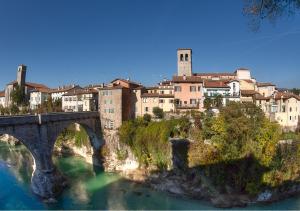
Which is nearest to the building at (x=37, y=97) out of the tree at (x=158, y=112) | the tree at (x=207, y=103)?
the tree at (x=158, y=112)

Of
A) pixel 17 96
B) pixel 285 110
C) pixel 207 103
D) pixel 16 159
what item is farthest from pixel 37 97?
pixel 285 110

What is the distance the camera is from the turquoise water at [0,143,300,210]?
25.6 metres

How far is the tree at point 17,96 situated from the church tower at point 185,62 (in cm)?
3916

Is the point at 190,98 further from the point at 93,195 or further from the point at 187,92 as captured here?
the point at 93,195

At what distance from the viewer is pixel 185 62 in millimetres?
53938

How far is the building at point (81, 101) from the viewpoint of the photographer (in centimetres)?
5203

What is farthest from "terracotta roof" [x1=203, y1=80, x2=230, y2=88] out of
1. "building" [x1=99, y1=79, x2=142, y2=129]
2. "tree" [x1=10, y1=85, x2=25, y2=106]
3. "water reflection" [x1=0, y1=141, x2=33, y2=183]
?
"tree" [x1=10, y1=85, x2=25, y2=106]

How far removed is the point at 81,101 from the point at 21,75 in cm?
3198

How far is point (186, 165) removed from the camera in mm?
29906

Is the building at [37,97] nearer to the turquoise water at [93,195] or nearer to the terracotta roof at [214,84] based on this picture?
the turquoise water at [93,195]

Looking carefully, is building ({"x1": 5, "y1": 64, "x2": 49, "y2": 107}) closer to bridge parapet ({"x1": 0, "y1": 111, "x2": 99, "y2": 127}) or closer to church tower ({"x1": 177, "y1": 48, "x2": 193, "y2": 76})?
church tower ({"x1": 177, "y1": 48, "x2": 193, "y2": 76})

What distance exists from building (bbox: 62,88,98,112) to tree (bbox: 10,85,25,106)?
19.4 meters

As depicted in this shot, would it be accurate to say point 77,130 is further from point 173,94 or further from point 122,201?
point 122,201

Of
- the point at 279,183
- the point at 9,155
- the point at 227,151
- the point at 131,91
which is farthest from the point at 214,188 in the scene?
the point at 9,155
